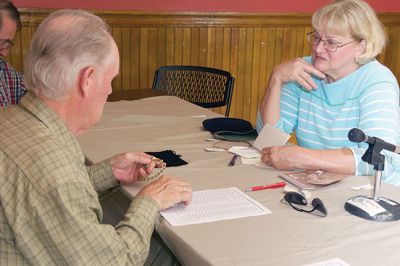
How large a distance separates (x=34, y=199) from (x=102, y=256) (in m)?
0.19

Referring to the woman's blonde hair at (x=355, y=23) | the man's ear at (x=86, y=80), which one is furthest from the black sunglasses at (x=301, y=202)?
the woman's blonde hair at (x=355, y=23)

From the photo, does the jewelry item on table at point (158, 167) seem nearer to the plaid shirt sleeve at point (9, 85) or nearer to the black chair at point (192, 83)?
the plaid shirt sleeve at point (9, 85)

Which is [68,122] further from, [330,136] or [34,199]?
[330,136]

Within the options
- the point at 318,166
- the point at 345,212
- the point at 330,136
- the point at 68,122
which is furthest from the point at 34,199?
the point at 330,136

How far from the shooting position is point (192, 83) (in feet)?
11.5

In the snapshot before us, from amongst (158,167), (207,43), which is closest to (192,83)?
(207,43)

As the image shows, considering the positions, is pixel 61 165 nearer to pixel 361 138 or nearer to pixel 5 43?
pixel 361 138

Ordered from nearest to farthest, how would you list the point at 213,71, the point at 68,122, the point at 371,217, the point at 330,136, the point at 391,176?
the point at 68,122 < the point at 371,217 < the point at 391,176 < the point at 330,136 < the point at 213,71

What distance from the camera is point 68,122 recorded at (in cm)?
120

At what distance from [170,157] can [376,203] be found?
750mm

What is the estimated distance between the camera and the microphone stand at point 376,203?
1.34 m

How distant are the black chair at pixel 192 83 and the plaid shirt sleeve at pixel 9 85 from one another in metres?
1.03

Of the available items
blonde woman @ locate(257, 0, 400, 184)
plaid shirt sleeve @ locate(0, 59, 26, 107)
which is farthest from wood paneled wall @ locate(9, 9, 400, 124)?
blonde woman @ locate(257, 0, 400, 184)

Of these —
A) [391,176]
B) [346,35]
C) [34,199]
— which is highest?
[346,35]
